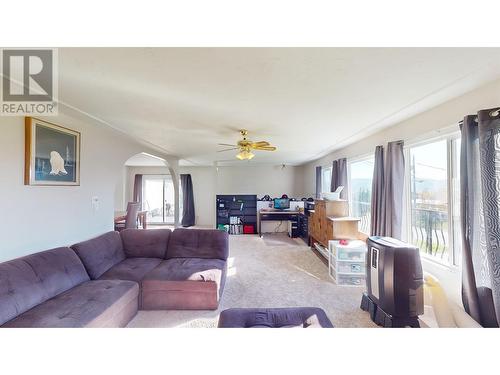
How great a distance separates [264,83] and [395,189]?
216cm

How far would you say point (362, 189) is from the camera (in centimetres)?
382

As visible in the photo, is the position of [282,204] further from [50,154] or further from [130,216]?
[50,154]

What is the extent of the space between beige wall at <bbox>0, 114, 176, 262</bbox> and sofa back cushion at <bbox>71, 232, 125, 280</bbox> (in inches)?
7.7

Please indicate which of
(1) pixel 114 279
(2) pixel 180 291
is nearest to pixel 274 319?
(2) pixel 180 291

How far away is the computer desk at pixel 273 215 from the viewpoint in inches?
240

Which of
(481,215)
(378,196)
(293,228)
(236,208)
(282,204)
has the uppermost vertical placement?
(378,196)

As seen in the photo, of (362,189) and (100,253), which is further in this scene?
(362,189)

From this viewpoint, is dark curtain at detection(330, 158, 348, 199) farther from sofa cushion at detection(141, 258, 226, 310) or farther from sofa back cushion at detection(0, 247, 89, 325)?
sofa back cushion at detection(0, 247, 89, 325)

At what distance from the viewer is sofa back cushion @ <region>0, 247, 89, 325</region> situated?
144 cm

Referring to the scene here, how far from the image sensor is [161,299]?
2.23 meters

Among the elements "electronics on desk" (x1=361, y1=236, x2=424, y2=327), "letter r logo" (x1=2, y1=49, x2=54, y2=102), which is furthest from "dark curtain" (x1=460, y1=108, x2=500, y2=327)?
"letter r logo" (x1=2, y1=49, x2=54, y2=102)

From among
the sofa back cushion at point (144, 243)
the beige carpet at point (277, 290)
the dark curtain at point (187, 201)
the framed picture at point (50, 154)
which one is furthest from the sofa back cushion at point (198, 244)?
the dark curtain at point (187, 201)
